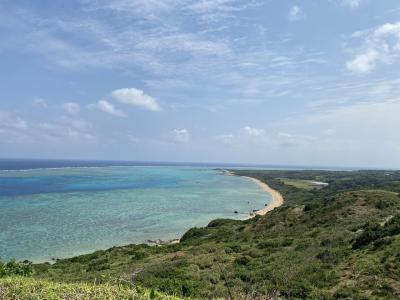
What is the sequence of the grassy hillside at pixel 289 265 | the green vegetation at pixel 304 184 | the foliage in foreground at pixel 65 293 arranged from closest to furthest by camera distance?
the foliage in foreground at pixel 65 293
the grassy hillside at pixel 289 265
the green vegetation at pixel 304 184

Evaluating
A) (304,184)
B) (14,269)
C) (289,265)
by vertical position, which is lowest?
(304,184)

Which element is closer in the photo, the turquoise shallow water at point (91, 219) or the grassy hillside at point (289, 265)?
the grassy hillside at point (289, 265)

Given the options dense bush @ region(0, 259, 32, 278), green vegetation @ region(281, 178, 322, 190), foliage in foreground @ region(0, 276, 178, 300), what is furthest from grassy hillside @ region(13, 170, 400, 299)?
green vegetation @ region(281, 178, 322, 190)

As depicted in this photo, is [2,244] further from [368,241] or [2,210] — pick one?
[368,241]

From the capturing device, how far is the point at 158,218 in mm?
60938

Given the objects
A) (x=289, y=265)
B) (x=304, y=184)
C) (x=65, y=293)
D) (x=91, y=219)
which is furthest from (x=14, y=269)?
(x=304, y=184)

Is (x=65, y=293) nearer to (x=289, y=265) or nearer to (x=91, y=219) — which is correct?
(x=289, y=265)

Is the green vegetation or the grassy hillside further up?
the grassy hillside

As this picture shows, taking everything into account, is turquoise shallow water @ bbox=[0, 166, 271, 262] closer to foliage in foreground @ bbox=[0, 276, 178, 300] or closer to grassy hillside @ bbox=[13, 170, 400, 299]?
grassy hillside @ bbox=[13, 170, 400, 299]

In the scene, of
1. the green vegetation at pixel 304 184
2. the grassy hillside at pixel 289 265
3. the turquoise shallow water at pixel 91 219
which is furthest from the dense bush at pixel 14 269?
the green vegetation at pixel 304 184

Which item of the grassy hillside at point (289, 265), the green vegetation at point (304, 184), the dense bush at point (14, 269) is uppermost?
the dense bush at point (14, 269)

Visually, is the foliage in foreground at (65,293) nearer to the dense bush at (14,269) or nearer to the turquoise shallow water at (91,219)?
the dense bush at (14,269)

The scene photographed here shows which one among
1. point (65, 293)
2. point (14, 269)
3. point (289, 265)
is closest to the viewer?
point (65, 293)

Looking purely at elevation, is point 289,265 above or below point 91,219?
above
